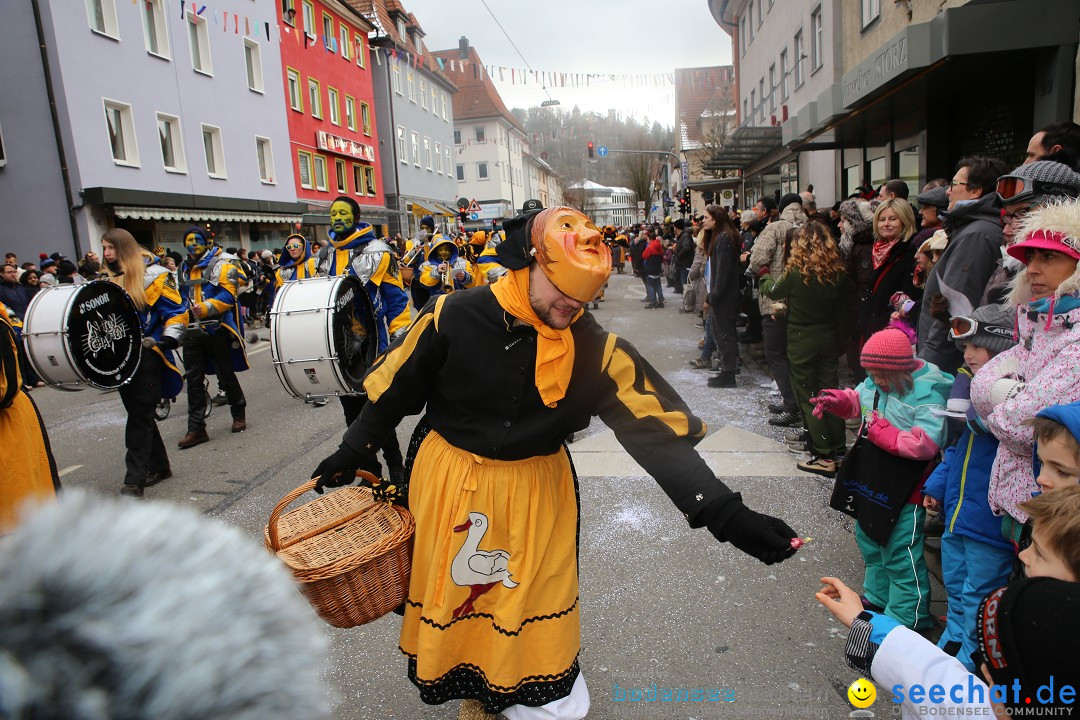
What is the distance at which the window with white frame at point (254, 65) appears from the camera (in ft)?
76.4

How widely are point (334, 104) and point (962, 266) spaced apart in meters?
30.3

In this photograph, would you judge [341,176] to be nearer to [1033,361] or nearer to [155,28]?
[155,28]

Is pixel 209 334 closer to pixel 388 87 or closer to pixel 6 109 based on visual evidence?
pixel 6 109

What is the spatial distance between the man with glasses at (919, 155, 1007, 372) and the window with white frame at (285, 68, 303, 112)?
26.6m

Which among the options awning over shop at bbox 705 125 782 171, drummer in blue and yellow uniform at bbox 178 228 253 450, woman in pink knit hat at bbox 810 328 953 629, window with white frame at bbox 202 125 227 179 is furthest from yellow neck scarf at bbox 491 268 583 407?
A: window with white frame at bbox 202 125 227 179

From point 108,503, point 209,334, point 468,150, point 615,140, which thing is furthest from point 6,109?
point 468,150

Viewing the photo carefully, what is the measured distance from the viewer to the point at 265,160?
79.5 ft

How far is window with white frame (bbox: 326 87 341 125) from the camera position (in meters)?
29.3

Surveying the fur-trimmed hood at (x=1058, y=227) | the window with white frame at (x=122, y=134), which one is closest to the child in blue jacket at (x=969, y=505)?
the fur-trimmed hood at (x=1058, y=227)

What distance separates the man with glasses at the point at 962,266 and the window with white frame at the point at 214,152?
21586 mm

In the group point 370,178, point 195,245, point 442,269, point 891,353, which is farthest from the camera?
point 370,178

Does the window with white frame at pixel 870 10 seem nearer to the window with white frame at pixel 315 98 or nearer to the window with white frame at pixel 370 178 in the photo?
the window with white frame at pixel 315 98

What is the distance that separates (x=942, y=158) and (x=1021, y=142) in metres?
1.98

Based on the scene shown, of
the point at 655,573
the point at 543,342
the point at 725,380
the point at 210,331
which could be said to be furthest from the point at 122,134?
the point at 543,342
